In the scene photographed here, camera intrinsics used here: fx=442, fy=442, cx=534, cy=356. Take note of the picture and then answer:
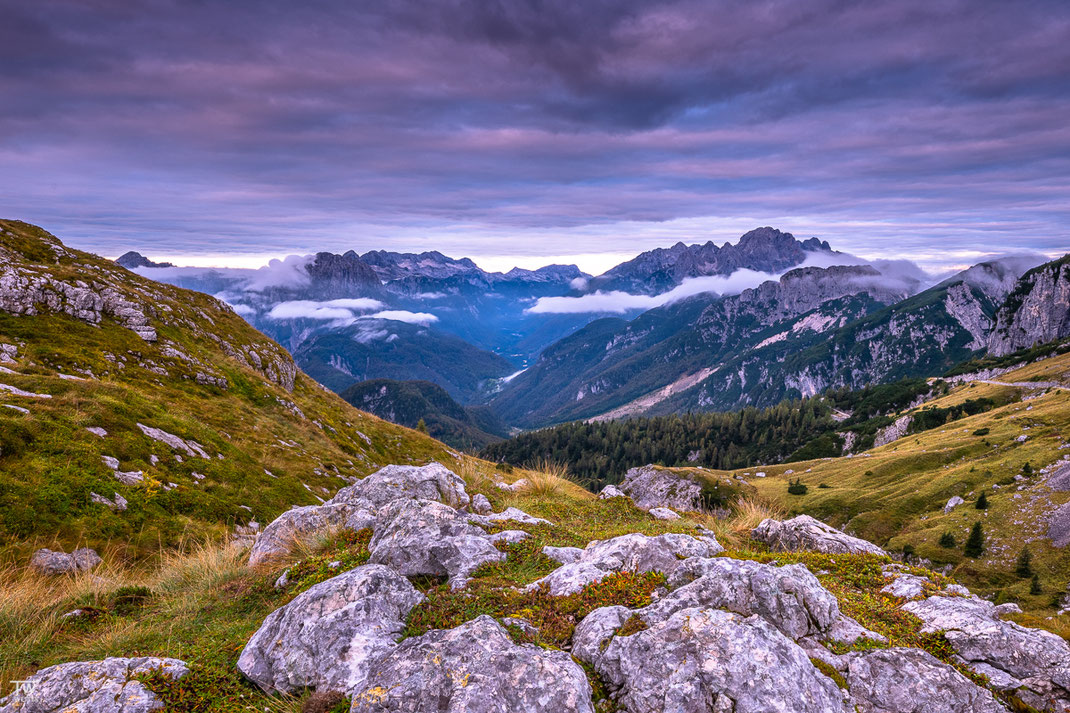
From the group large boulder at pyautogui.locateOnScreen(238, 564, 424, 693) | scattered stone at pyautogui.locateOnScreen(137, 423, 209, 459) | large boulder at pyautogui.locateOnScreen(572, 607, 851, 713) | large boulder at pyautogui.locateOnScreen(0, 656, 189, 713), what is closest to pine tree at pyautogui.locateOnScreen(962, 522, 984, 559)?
large boulder at pyautogui.locateOnScreen(572, 607, 851, 713)

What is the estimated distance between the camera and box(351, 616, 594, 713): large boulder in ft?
17.8

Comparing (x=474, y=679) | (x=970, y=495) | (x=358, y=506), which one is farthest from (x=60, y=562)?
(x=970, y=495)

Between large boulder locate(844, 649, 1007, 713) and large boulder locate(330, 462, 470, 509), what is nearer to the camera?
large boulder locate(844, 649, 1007, 713)

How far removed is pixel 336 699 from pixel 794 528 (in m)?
13.5

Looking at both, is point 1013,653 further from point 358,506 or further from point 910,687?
point 358,506

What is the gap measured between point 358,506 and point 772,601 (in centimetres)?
1143

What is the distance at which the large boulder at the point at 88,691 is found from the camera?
543cm

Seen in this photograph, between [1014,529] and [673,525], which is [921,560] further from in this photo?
[673,525]

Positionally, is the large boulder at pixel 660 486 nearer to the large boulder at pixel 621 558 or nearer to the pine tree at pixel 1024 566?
the pine tree at pixel 1024 566

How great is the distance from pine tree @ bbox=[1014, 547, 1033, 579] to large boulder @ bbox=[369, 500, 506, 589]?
6462 cm

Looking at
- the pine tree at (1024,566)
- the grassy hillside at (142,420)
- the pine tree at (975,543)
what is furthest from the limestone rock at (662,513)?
the pine tree at (975,543)

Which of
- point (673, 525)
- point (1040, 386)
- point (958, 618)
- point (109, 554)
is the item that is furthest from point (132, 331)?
point (1040, 386)

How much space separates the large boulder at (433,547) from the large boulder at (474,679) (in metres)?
2.43

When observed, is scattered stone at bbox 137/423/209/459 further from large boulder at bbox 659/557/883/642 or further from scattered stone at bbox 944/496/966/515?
scattered stone at bbox 944/496/966/515
